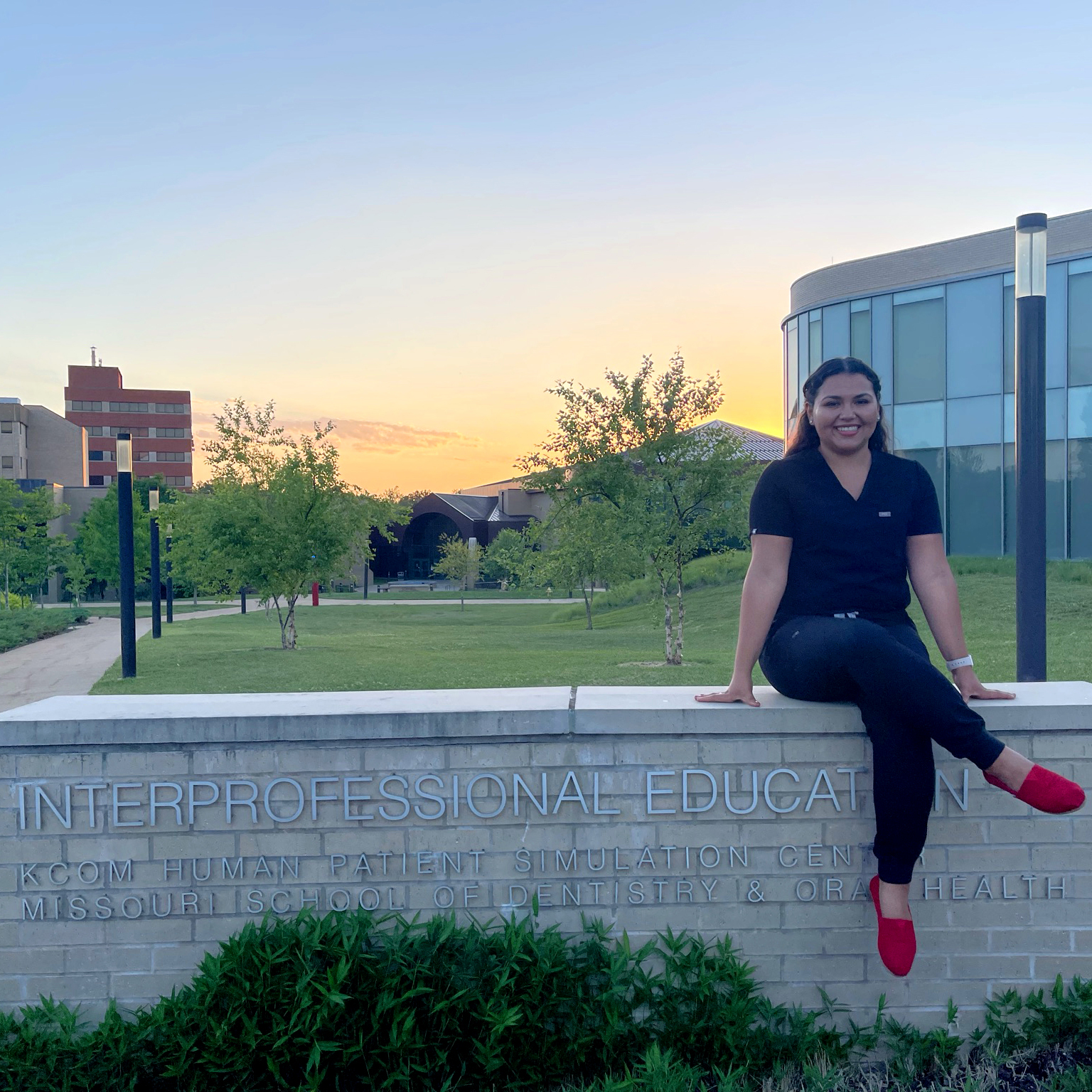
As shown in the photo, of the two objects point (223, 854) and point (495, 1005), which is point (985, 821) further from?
point (223, 854)

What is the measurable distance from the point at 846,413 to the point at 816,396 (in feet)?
0.50

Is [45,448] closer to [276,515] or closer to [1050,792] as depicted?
[276,515]

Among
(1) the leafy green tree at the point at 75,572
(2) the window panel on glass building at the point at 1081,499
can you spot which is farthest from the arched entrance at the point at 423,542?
(2) the window panel on glass building at the point at 1081,499

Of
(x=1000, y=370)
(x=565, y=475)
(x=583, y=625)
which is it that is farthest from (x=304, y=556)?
(x=1000, y=370)

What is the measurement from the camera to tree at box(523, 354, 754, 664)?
18922mm

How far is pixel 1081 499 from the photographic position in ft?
90.3

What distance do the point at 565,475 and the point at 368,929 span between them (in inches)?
647

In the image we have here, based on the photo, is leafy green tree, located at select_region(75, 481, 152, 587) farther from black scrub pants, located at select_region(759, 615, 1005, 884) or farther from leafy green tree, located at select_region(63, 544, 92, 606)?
black scrub pants, located at select_region(759, 615, 1005, 884)

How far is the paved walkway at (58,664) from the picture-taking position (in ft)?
51.9

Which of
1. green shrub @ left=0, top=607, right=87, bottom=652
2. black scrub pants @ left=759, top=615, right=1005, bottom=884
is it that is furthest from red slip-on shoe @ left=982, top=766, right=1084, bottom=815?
green shrub @ left=0, top=607, right=87, bottom=652

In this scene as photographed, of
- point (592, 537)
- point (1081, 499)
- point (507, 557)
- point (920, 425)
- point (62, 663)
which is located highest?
point (920, 425)

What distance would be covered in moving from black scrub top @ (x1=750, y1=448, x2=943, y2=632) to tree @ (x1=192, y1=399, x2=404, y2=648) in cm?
2042

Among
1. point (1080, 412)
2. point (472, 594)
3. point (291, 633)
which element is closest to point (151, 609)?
point (472, 594)

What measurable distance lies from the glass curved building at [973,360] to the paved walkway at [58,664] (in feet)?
60.3
